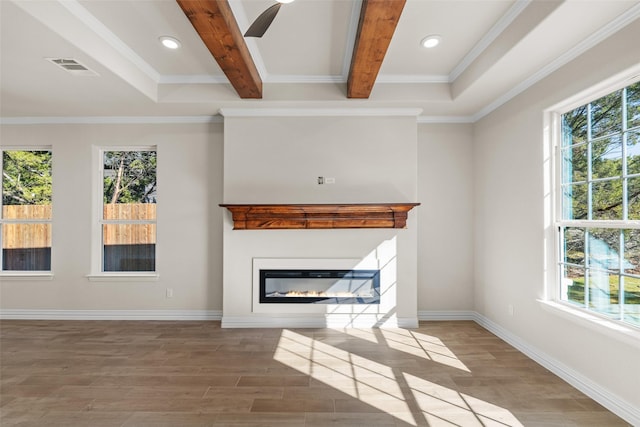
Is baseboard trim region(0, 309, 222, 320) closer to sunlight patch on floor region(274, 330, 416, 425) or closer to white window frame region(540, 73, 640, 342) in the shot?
sunlight patch on floor region(274, 330, 416, 425)

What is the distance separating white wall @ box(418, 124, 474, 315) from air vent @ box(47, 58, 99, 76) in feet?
11.7

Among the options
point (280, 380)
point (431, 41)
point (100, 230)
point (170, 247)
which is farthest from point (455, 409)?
point (100, 230)

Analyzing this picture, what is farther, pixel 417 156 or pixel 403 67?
pixel 417 156

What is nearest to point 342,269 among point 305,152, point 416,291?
point 416,291

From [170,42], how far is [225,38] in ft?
2.38

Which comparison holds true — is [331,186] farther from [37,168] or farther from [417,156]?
[37,168]

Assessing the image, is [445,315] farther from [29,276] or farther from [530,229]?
[29,276]

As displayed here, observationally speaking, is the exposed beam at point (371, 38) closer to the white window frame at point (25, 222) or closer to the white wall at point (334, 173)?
the white wall at point (334, 173)

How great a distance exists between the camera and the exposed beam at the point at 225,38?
204cm

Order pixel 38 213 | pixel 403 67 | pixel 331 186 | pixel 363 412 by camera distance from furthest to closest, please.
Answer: pixel 38 213 < pixel 331 186 < pixel 403 67 < pixel 363 412

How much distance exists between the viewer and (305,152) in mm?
3879

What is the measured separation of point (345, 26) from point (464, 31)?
0.98 metres

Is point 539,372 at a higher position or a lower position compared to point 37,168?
lower

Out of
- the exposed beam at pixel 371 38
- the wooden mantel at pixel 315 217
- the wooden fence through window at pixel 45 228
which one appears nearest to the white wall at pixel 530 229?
the wooden mantel at pixel 315 217
